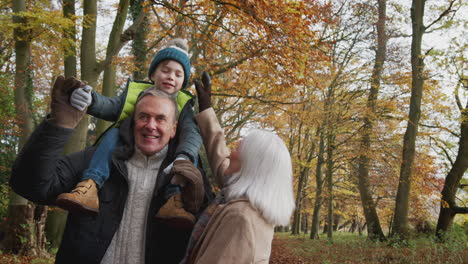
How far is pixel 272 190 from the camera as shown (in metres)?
1.71

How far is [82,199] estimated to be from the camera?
1.78m

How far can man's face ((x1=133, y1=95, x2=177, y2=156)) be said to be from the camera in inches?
82.4

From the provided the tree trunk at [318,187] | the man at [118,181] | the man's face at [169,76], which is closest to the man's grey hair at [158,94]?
the man at [118,181]

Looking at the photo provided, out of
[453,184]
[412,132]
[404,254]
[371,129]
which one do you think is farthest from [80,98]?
[371,129]

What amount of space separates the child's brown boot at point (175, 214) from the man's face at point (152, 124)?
39cm

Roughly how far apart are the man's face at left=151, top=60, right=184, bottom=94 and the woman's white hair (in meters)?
0.90

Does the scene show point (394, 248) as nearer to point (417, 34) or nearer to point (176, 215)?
point (417, 34)

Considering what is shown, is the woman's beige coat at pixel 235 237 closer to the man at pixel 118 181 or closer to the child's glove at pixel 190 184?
the child's glove at pixel 190 184

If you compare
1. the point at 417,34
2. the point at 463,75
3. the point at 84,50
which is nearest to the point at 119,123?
the point at 84,50

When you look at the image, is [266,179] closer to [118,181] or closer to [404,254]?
[118,181]

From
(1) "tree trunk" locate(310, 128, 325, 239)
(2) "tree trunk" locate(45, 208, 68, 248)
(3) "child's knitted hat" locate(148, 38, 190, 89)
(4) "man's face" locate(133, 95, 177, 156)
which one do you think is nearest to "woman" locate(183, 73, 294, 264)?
(4) "man's face" locate(133, 95, 177, 156)

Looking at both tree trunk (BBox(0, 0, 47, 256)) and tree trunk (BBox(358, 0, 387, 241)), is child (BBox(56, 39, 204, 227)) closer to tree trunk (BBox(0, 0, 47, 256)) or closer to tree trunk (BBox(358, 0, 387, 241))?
tree trunk (BBox(0, 0, 47, 256))

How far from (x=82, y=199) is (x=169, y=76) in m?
1.08

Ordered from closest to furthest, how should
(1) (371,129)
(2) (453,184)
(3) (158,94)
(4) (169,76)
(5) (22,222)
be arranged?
(3) (158,94), (4) (169,76), (5) (22,222), (2) (453,184), (1) (371,129)
